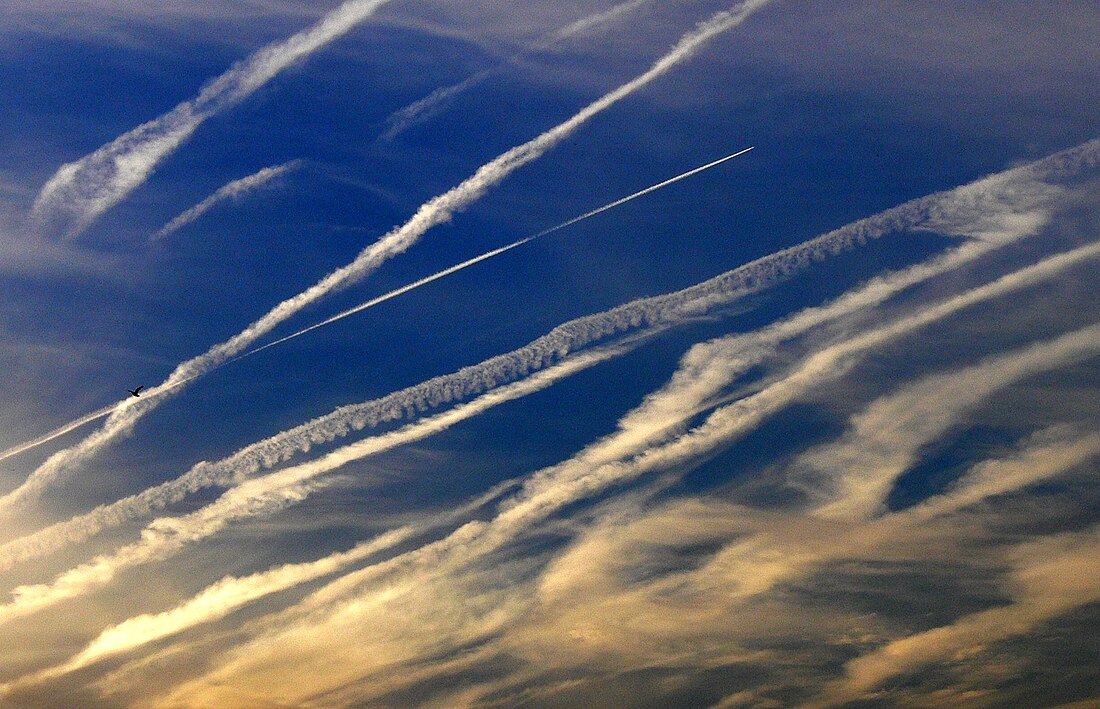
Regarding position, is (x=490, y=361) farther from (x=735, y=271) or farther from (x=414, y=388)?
(x=735, y=271)

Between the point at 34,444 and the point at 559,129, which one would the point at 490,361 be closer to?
the point at 559,129

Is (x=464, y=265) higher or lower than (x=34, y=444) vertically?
higher

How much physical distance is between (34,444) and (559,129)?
39066 millimetres

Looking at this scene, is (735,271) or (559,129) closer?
(735,271)

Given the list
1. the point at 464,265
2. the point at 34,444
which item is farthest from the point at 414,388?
the point at 34,444

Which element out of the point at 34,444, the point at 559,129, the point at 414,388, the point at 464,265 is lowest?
the point at 414,388

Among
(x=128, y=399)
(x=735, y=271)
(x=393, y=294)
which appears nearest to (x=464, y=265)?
(x=393, y=294)

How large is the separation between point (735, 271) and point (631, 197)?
990 cm

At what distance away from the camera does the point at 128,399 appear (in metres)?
58.7

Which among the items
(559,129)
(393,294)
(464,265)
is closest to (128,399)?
(393,294)

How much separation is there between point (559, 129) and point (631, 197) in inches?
258

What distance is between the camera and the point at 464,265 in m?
57.6

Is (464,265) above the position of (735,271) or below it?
above

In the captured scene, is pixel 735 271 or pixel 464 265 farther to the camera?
pixel 464 265
